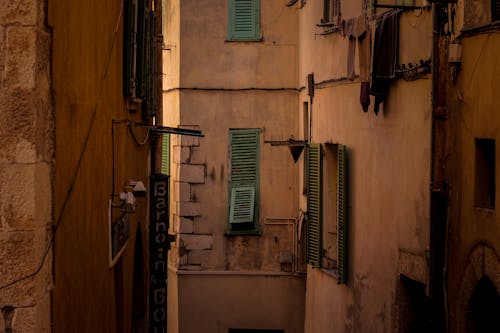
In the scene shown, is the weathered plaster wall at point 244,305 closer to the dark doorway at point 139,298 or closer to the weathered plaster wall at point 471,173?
the dark doorway at point 139,298

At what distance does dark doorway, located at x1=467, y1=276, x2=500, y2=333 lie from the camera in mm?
10602

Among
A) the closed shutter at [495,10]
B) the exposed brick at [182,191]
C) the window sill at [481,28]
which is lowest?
the exposed brick at [182,191]

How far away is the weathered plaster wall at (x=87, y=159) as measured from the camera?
729cm

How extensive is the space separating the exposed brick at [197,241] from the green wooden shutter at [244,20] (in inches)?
148

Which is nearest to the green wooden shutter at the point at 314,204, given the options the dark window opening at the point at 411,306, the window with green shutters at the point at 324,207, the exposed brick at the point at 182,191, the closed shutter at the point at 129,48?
the window with green shutters at the point at 324,207

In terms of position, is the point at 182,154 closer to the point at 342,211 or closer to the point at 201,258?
the point at 201,258

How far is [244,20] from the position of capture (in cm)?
2241

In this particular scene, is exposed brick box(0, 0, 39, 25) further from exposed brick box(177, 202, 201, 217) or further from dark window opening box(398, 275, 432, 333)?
exposed brick box(177, 202, 201, 217)

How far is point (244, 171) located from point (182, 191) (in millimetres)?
1211

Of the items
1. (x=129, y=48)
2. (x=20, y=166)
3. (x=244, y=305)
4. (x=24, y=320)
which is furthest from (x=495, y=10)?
(x=244, y=305)

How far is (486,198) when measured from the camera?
1072 cm

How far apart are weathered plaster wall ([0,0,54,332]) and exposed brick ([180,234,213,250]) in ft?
51.9

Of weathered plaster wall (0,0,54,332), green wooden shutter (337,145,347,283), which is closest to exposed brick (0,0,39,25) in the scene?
weathered plaster wall (0,0,54,332)

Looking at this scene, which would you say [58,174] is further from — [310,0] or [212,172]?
[212,172]
